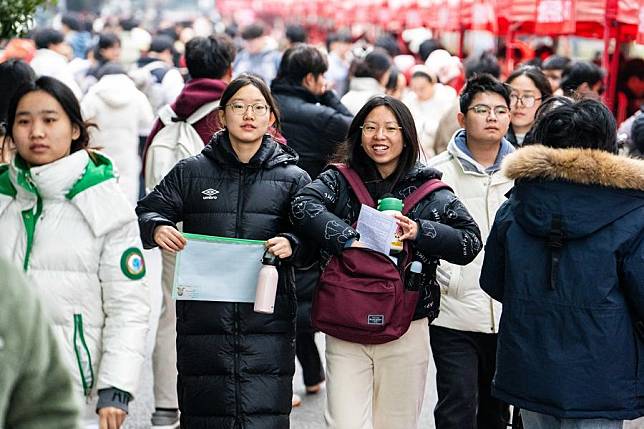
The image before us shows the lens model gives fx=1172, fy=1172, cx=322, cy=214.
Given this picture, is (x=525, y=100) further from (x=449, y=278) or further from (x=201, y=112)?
(x=201, y=112)

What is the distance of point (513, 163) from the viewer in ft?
13.9

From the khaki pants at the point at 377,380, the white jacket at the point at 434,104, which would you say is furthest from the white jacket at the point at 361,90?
the khaki pants at the point at 377,380

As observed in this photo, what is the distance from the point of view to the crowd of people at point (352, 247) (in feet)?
13.3

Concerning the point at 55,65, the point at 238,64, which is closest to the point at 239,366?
the point at 55,65

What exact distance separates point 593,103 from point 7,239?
84.4 inches

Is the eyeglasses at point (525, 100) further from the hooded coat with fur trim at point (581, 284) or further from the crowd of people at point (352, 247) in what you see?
the hooded coat with fur trim at point (581, 284)

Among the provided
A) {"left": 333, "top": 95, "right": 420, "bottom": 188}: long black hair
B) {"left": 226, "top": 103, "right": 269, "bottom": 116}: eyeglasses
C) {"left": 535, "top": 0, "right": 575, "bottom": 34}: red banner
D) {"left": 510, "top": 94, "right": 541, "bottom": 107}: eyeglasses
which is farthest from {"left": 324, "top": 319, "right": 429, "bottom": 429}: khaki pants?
{"left": 535, "top": 0, "right": 575, "bottom": 34}: red banner

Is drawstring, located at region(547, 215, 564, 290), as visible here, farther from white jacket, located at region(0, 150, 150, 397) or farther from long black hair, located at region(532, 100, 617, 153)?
white jacket, located at region(0, 150, 150, 397)

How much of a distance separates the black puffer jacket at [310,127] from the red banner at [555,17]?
5.60 metres

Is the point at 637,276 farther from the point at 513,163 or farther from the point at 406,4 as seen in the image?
the point at 406,4

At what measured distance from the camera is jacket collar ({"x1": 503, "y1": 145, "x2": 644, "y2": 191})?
4.01 m

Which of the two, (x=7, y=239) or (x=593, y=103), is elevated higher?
(x=593, y=103)

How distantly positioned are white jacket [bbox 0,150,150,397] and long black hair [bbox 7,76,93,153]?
182 mm

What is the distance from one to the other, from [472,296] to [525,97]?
172cm
